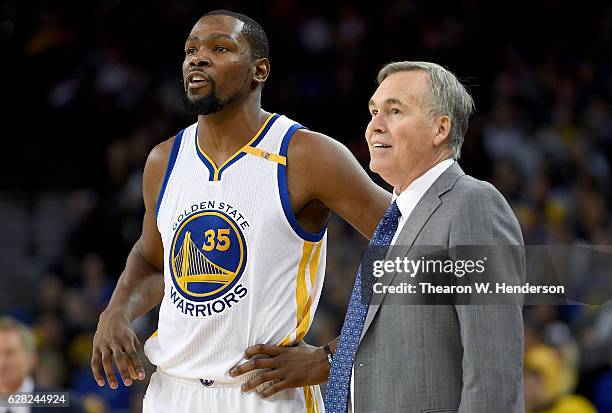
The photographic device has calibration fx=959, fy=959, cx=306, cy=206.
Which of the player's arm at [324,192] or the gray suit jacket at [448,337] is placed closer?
the gray suit jacket at [448,337]

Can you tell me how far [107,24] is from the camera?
10.1m

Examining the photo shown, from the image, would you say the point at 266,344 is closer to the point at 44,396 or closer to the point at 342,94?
the point at 44,396

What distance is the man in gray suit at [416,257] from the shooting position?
2.33m

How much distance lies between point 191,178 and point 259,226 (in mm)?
335

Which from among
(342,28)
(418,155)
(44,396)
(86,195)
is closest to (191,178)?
(418,155)

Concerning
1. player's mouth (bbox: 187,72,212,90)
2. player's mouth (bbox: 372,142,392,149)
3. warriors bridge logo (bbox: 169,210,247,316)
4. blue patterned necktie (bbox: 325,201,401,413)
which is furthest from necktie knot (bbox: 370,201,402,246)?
player's mouth (bbox: 187,72,212,90)

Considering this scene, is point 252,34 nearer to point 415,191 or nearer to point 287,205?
point 287,205

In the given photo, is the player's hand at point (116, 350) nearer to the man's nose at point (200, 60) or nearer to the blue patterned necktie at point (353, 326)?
the blue patterned necktie at point (353, 326)

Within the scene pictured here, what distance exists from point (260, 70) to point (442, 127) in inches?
38.7

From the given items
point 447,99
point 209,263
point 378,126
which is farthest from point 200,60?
point 447,99

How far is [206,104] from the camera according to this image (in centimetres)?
329

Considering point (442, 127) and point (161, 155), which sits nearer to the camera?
point (442, 127)

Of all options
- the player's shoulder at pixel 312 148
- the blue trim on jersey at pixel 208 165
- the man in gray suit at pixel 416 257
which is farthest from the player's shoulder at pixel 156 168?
the man in gray suit at pixel 416 257

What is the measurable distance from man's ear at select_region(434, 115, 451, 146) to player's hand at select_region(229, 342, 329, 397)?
3.01 ft
